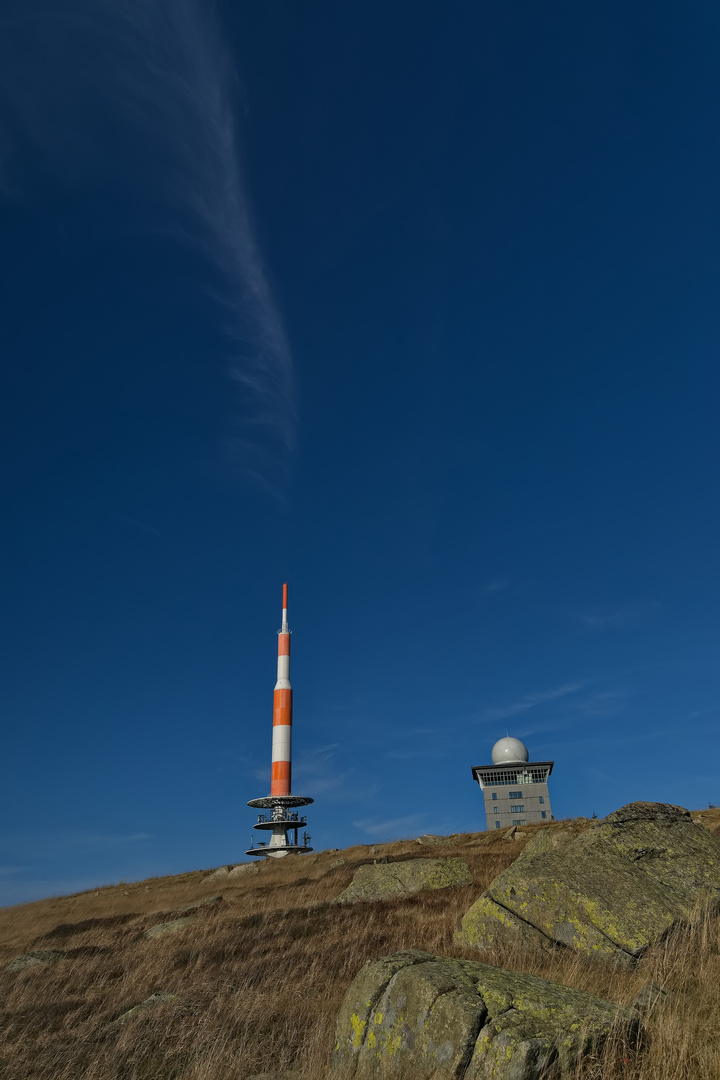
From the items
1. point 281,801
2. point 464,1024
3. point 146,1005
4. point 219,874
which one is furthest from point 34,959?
point 281,801

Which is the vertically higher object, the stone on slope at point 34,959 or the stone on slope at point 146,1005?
the stone on slope at point 146,1005

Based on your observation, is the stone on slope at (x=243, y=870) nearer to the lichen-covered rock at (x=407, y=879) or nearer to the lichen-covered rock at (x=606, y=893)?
the lichen-covered rock at (x=407, y=879)

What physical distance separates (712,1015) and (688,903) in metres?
5.75

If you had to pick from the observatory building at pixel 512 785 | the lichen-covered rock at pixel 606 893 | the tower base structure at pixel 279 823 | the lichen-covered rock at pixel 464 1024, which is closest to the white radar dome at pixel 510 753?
the observatory building at pixel 512 785

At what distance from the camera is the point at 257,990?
1201 centimetres

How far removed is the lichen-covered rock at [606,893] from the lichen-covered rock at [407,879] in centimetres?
946

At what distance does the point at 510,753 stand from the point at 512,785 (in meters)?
5.15

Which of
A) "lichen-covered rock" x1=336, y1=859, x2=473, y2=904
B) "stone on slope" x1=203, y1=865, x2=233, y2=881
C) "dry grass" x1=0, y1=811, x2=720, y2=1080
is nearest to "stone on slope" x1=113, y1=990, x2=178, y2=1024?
"dry grass" x1=0, y1=811, x2=720, y2=1080

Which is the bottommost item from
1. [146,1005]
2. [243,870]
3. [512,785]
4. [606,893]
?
[146,1005]

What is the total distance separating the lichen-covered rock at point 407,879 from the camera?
76.0 ft

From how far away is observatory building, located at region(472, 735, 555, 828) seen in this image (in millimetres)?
105875

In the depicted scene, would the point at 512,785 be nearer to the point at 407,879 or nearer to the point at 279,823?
the point at 279,823

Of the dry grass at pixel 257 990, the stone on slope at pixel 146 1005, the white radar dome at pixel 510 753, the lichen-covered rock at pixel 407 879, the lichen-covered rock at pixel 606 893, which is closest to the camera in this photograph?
the dry grass at pixel 257 990

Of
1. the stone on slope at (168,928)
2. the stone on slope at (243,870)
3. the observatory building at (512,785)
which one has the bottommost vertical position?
the stone on slope at (168,928)
